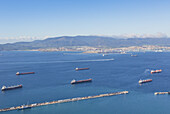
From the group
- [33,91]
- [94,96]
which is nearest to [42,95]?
[33,91]

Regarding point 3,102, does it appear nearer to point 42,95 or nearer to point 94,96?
point 42,95

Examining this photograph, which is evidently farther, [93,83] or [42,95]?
[93,83]

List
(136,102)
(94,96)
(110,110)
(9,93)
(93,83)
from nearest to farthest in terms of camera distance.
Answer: (110,110)
(136,102)
(94,96)
(9,93)
(93,83)

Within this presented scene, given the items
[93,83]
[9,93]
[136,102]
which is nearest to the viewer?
[136,102]

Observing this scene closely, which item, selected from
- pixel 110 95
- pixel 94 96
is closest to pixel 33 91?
pixel 94 96

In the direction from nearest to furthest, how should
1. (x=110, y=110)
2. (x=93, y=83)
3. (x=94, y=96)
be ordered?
(x=110, y=110) → (x=94, y=96) → (x=93, y=83)

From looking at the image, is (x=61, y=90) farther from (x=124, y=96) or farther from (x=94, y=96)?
(x=124, y=96)

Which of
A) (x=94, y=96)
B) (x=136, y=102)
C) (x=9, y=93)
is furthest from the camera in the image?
(x=9, y=93)

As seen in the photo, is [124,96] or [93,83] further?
[93,83]

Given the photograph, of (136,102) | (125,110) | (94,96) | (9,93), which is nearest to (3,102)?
(9,93)
